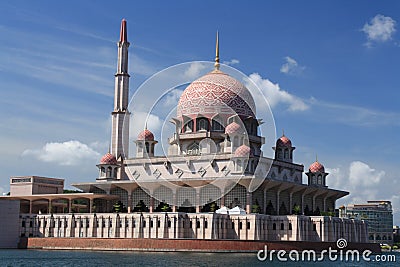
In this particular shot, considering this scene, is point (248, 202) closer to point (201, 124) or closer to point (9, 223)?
point (201, 124)

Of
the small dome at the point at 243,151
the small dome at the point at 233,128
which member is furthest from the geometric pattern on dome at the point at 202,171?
the small dome at the point at 233,128

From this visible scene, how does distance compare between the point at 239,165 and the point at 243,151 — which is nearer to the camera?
the point at 239,165

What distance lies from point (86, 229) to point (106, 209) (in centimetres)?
673

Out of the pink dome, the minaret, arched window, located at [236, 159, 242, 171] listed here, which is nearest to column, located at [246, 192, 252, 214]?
arched window, located at [236, 159, 242, 171]

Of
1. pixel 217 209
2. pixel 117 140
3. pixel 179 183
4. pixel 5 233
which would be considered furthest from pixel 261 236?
pixel 5 233

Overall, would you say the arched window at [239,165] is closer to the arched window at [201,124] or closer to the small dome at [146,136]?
the arched window at [201,124]

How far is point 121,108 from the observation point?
268 ft

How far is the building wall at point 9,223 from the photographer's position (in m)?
74.3

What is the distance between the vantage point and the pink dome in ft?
255

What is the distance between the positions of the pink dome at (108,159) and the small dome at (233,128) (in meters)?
13.9

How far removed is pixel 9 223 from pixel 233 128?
27475mm

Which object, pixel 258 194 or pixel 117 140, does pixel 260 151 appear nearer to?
pixel 258 194

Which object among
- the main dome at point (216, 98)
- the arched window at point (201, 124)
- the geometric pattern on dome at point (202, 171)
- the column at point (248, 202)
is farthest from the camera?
the main dome at point (216, 98)

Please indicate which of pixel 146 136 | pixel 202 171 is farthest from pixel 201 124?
pixel 202 171
